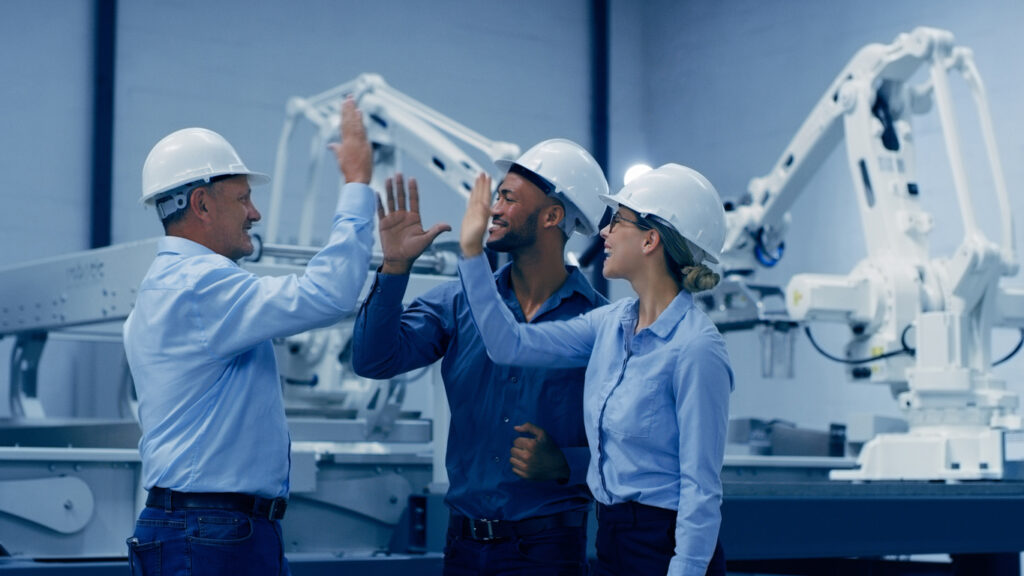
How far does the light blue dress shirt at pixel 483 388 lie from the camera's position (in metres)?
2.68

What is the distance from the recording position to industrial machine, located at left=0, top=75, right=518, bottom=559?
424 centimetres

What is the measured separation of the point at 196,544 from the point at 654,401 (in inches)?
33.9

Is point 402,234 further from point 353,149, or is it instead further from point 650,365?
point 650,365

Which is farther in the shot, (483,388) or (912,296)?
(912,296)

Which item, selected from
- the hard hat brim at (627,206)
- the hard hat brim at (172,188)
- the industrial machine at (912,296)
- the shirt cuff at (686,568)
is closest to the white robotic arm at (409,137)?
the industrial machine at (912,296)

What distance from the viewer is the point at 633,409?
2.41m

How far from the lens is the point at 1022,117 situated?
9.16 metres

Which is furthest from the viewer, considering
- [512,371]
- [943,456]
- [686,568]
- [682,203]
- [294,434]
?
[943,456]

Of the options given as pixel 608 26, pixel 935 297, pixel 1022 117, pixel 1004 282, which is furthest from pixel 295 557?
pixel 608 26

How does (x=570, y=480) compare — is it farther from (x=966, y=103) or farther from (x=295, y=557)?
(x=966, y=103)

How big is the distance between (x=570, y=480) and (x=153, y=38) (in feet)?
27.7

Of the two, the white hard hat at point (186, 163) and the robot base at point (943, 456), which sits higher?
the white hard hat at point (186, 163)

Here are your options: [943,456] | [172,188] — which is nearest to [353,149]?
[172,188]

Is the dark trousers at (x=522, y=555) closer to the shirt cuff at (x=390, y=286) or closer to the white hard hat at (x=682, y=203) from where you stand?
the shirt cuff at (x=390, y=286)
